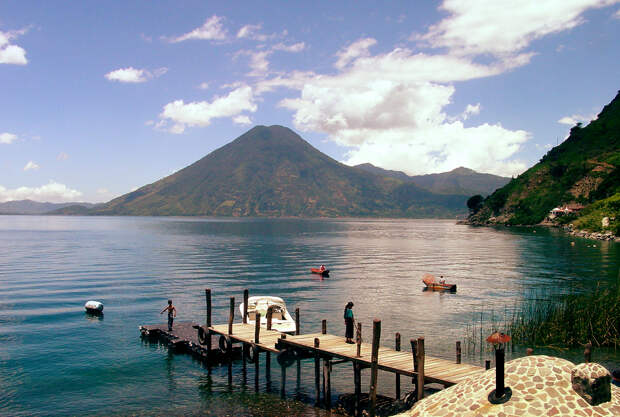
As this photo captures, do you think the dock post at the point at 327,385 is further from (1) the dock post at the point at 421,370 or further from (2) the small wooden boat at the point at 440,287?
(2) the small wooden boat at the point at 440,287

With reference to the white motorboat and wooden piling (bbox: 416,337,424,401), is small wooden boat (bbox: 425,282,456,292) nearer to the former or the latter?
the white motorboat

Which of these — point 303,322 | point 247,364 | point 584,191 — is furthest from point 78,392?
point 584,191

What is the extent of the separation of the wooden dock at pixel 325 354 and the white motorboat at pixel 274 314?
3.24m

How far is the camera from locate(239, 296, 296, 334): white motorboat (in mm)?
38412

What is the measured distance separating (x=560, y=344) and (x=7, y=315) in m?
49.7

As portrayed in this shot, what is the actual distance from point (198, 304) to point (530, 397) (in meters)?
44.9

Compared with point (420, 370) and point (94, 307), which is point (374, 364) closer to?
point (420, 370)

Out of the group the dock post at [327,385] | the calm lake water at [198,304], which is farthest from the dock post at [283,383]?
the dock post at [327,385]

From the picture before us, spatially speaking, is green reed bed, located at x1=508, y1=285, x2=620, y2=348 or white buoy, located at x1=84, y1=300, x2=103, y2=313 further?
white buoy, located at x1=84, y1=300, x2=103, y2=313

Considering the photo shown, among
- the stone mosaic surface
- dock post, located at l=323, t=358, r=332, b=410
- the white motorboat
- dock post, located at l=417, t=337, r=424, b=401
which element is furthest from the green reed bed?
the stone mosaic surface

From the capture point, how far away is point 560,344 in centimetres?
3334

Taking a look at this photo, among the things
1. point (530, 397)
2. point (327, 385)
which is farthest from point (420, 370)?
point (530, 397)

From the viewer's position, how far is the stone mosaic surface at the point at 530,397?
12.5m

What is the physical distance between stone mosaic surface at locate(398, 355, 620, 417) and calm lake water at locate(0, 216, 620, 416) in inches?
486
